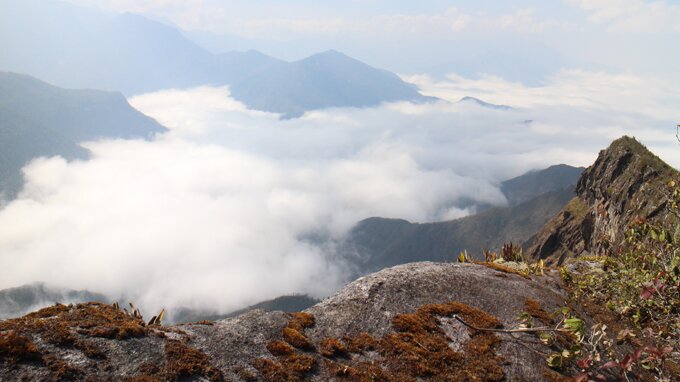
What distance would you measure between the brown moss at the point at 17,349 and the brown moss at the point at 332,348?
7.63 meters

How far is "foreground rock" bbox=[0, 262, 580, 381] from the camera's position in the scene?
10766 mm

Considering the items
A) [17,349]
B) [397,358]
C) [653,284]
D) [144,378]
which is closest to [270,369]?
[144,378]

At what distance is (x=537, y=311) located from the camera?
17453mm

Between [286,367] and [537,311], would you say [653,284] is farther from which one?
[286,367]

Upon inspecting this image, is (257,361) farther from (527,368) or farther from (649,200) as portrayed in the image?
(649,200)

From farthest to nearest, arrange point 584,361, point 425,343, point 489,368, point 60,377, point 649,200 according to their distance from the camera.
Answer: point 649,200
point 425,343
point 489,368
point 60,377
point 584,361

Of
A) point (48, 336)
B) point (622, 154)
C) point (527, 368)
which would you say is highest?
point (622, 154)

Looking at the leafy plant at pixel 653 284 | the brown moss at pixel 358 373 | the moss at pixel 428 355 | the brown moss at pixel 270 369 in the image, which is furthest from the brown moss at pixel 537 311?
the brown moss at pixel 270 369

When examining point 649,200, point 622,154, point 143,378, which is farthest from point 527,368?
point 622,154

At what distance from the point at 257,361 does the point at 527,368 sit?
854cm

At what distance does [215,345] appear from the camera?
41.9ft

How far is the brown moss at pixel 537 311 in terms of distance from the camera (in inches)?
669

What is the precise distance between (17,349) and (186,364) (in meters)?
3.93

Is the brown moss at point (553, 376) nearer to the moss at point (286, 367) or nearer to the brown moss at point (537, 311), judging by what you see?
the brown moss at point (537, 311)
